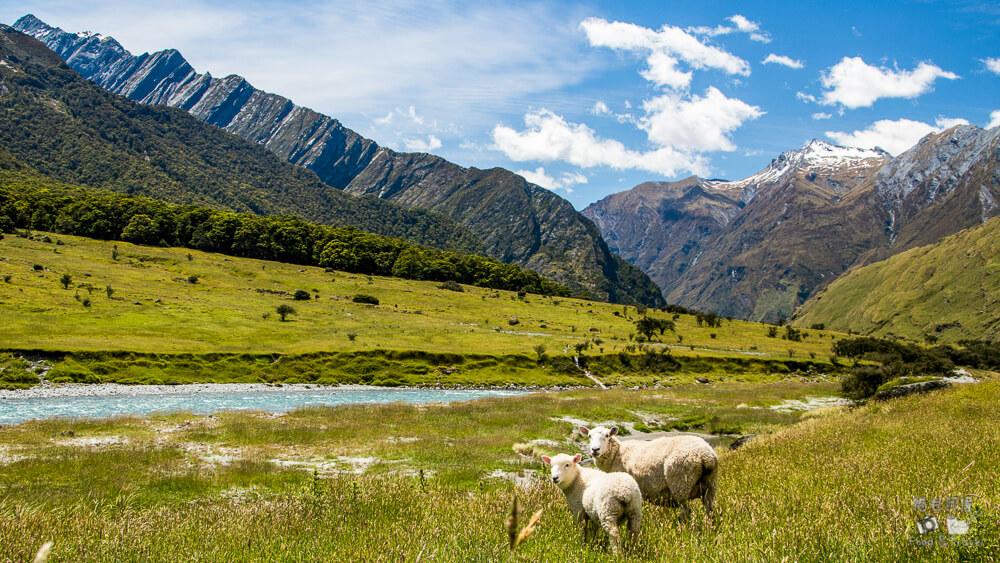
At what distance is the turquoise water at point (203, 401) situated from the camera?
3303cm

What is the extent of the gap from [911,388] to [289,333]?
62834 millimetres

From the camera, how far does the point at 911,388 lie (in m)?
24.1

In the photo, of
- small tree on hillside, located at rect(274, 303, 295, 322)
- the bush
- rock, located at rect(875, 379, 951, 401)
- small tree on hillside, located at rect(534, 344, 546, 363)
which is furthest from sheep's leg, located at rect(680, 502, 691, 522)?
the bush

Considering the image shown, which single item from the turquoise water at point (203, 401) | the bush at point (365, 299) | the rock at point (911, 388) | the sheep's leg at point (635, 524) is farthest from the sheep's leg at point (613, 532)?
the bush at point (365, 299)

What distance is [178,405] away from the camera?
3784cm

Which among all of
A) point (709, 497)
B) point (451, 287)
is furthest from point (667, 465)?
point (451, 287)

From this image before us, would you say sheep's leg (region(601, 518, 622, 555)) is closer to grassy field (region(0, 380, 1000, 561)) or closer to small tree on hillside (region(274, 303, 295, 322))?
grassy field (region(0, 380, 1000, 561))

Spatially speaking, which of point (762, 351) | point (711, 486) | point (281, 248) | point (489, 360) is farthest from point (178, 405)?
point (281, 248)

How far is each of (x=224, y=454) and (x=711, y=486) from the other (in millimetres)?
19733

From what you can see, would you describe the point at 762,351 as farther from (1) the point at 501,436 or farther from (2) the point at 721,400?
(1) the point at 501,436

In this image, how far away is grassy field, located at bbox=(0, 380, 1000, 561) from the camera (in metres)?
5.79

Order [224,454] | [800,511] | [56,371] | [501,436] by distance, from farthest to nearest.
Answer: [56,371]
[501,436]
[224,454]
[800,511]

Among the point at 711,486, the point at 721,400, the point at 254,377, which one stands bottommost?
the point at 254,377

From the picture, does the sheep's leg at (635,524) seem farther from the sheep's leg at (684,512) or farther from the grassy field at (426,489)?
the sheep's leg at (684,512)
